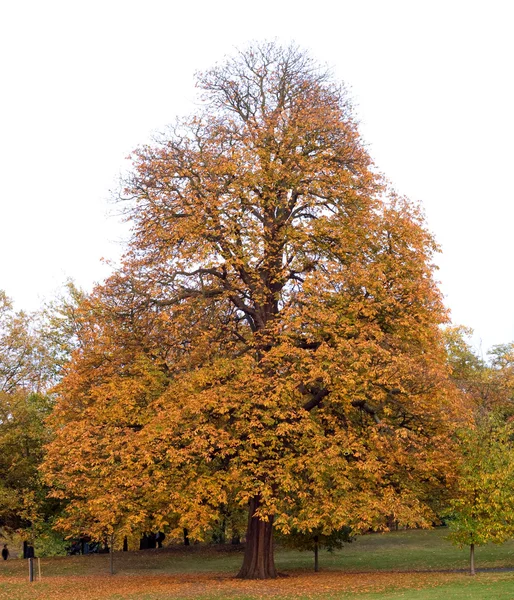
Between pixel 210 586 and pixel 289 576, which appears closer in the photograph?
pixel 210 586

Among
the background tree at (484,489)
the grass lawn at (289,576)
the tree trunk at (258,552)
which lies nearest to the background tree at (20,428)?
Answer: the grass lawn at (289,576)

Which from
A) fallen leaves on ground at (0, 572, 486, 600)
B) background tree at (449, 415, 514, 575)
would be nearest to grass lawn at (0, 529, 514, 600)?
fallen leaves on ground at (0, 572, 486, 600)

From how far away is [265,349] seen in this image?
28656 mm

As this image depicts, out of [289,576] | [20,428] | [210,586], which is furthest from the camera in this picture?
[20,428]

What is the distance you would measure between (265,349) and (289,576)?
9680mm

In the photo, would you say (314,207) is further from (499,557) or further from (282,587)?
(499,557)

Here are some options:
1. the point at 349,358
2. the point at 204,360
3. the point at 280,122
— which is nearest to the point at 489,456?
the point at 349,358

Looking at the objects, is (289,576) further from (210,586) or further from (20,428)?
(20,428)

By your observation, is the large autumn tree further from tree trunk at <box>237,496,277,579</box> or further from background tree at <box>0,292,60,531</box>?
background tree at <box>0,292,60,531</box>

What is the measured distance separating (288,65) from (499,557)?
87.7 ft

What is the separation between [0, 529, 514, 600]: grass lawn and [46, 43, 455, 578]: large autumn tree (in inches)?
87.5

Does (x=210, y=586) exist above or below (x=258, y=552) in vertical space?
below

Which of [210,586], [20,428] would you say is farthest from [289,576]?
[20,428]

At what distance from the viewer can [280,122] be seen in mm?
30062
